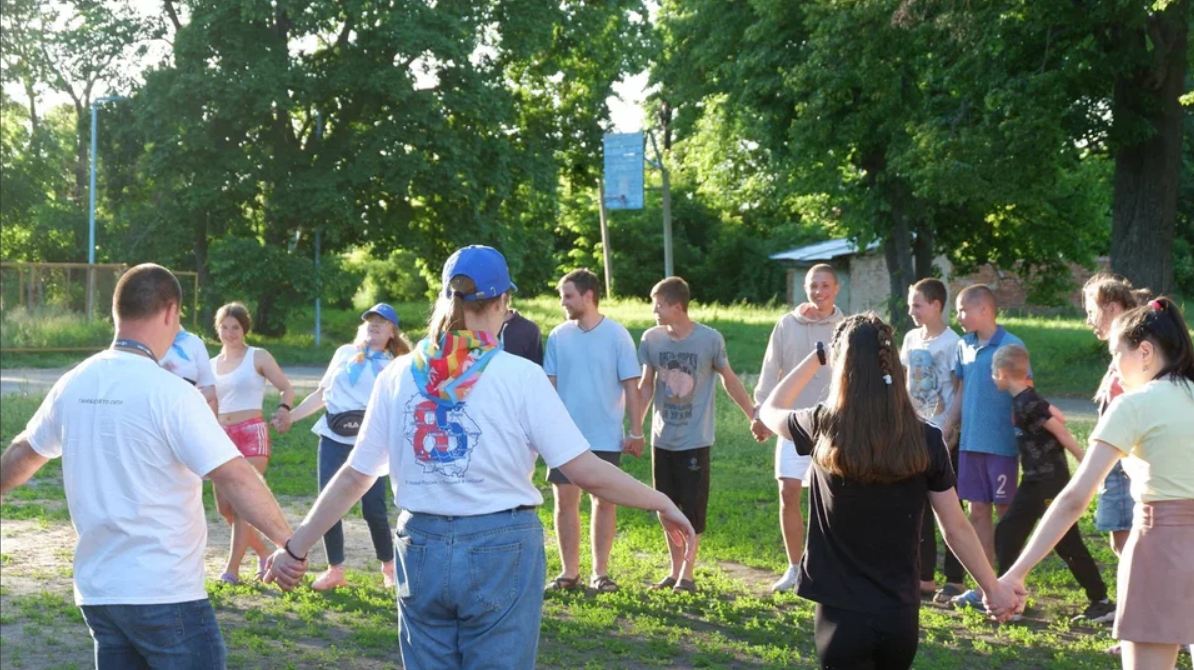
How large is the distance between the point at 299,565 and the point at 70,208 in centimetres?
4531

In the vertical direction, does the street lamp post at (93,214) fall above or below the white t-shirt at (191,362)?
above

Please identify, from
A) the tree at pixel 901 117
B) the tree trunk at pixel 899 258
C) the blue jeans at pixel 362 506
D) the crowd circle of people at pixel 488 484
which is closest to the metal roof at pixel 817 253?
the tree at pixel 901 117

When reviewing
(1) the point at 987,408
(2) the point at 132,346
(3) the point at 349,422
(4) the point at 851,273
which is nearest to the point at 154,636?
(2) the point at 132,346

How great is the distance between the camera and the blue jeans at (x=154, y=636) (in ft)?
13.4

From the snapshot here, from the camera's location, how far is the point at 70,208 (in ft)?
151

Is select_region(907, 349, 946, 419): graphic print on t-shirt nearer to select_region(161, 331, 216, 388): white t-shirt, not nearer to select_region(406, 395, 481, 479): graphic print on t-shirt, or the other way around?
select_region(161, 331, 216, 388): white t-shirt

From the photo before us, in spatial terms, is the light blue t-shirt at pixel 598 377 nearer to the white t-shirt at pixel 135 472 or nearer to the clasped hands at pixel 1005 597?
the clasped hands at pixel 1005 597

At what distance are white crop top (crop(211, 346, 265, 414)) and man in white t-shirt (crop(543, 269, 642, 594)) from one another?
198cm

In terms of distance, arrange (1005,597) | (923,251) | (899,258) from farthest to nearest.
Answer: (923,251) < (899,258) < (1005,597)

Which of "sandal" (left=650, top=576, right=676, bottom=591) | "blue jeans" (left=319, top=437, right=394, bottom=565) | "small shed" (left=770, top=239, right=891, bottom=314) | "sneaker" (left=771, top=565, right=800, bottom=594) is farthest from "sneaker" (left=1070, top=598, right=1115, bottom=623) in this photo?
"small shed" (left=770, top=239, right=891, bottom=314)

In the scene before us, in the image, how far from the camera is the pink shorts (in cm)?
891

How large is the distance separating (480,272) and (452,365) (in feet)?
1.06

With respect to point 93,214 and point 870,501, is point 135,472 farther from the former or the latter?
point 93,214

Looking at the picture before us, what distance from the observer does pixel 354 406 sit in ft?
27.7
